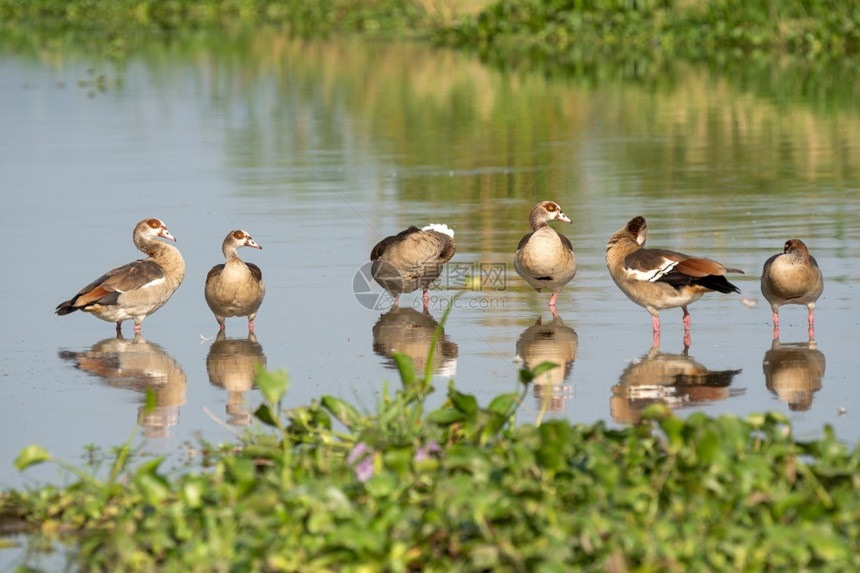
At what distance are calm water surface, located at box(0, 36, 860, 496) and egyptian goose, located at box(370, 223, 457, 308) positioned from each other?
245 millimetres

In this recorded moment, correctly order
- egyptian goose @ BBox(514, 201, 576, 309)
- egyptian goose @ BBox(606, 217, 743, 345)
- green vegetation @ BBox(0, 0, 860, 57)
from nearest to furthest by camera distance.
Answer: egyptian goose @ BBox(606, 217, 743, 345) → egyptian goose @ BBox(514, 201, 576, 309) → green vegetation @ BBox(0, 0, 860, 57)

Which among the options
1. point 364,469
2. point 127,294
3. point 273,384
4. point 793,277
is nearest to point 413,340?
point 127,294

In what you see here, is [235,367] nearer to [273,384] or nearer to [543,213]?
[273,384]

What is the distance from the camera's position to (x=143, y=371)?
10312mm

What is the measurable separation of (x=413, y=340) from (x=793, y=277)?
2.93m

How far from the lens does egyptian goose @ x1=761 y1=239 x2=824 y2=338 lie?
34.6 feet

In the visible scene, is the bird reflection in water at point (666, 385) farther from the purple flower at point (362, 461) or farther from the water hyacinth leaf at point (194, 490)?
the water hyacinth leaf at point (194, 490)

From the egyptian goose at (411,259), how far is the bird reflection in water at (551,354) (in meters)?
1.23

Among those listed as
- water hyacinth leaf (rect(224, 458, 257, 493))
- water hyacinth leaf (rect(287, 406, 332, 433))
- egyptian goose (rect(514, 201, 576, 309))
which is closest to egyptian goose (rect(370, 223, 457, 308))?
egyptian goose (rect(514, 201, 576, 309))

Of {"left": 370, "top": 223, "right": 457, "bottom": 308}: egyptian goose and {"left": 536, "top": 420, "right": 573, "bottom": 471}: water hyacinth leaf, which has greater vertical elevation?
{"left": 536, "top": 420, "right": 573, "bottom": 471}: water hyacinth leaf

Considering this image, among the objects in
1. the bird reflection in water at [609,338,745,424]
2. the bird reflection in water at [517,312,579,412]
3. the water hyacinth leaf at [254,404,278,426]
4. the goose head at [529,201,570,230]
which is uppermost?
the goose head at [529,201,570,230]

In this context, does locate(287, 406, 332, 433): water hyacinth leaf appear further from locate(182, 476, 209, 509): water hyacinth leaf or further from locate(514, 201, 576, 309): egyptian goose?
locate(514, 201, 576, 309): egyptian goose

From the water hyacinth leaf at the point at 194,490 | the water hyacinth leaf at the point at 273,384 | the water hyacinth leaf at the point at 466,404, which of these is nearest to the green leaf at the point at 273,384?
the water hyacinth leaf at the point at 273,384

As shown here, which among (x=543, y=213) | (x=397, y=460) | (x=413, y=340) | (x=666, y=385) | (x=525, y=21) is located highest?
(x=525, y=21)
